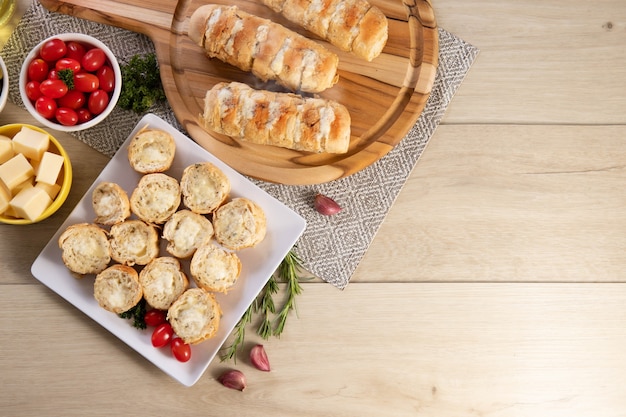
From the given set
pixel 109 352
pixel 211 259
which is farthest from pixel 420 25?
pixel 109 352

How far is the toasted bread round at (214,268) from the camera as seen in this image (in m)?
2.59

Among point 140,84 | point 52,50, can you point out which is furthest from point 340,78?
point 52,50

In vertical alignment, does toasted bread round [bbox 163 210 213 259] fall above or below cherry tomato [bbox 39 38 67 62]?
below

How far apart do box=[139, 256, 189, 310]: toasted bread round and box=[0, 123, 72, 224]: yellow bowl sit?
44cm

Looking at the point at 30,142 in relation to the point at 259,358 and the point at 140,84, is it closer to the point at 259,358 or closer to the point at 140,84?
the point at 140,84

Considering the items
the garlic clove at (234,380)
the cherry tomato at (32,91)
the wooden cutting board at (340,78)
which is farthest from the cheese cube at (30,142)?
the garlic clove at (234,380)

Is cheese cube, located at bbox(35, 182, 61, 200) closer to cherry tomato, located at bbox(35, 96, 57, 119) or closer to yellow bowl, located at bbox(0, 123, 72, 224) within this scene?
yellow bowl, located at bbox(0, 123, 72, 224)

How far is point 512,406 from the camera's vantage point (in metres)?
2.80

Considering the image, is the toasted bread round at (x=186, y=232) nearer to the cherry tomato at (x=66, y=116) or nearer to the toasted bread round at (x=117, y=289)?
the toasted bread round at (x=117, y=289)

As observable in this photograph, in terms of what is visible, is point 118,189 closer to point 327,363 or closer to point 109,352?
point 109,352

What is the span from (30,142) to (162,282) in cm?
77

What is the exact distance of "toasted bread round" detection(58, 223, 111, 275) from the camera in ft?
8.52

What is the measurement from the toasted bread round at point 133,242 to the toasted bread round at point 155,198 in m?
0.04

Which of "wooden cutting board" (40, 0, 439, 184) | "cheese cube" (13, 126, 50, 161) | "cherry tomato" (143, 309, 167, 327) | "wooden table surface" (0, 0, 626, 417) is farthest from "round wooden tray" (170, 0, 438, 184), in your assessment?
"cherry tomato" (143, 309, 167, 327)
